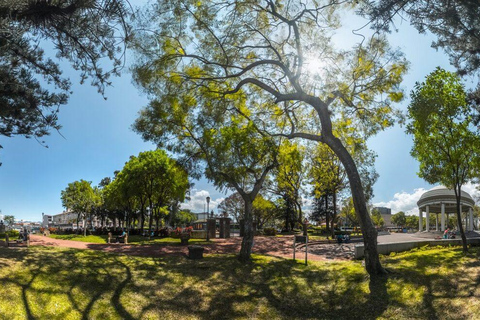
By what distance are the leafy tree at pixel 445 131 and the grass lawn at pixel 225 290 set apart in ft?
17.4

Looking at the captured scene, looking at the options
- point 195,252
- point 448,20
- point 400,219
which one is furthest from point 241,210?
point 400,219

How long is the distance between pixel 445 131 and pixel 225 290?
13.4 m

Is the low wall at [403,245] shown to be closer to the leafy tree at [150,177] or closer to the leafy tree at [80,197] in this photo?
the leafy tree at [150,177]

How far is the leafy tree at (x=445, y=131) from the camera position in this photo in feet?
47.9

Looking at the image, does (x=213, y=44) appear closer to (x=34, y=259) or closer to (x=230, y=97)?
(x=230, y=97)

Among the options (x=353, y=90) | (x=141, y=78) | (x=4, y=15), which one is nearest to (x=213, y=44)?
(x=141, y=78)

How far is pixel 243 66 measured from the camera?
14.8 metres

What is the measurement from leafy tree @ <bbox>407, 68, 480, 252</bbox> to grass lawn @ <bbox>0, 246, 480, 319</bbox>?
5310 mm

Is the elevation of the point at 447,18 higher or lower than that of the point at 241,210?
higher

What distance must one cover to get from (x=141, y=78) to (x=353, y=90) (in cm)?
979

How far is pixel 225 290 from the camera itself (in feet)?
34.8

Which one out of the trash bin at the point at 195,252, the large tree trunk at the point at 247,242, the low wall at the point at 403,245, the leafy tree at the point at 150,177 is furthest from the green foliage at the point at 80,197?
the low wall at the point at 403,245

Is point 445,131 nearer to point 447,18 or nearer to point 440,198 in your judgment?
point 447,18

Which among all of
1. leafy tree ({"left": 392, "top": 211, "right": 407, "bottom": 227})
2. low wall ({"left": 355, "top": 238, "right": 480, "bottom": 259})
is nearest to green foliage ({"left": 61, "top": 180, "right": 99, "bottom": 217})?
low wall ({"left": 355, "top": 238, "right": 480, "bottom": 259})
